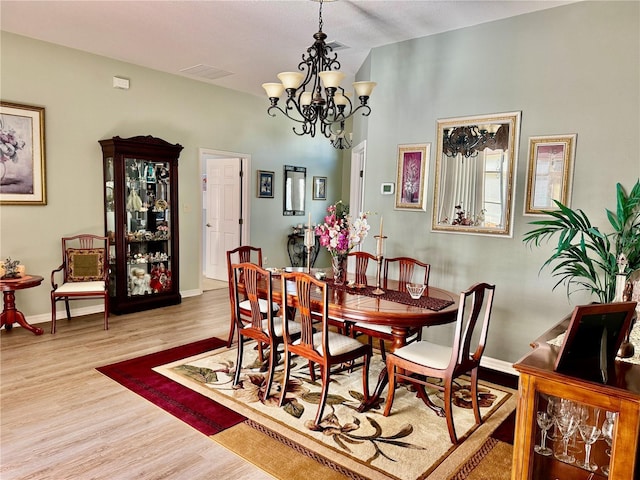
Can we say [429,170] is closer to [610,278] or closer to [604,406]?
[610,278]

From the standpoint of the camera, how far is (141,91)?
5.27 m

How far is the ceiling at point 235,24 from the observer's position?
3.44 m

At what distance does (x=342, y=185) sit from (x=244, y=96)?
286 cm

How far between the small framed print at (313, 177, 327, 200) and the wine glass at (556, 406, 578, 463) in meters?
6.59

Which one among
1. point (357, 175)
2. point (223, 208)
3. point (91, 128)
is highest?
point (91, 128)

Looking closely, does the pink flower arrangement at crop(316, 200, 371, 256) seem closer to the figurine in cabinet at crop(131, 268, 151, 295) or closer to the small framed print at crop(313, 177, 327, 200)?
the figurine in cabinet at crop(131, 268, 151, 295)

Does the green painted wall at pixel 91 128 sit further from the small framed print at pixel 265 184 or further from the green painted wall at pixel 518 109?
the green painted wall at pixel 518 109

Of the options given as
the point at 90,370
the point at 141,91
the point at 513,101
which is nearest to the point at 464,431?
the point at 513,101

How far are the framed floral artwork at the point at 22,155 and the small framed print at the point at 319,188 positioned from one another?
4.44 metres

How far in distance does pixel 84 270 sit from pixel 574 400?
15.3ft

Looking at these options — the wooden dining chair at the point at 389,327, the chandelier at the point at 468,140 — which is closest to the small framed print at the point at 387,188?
the chandelier at the point at 468,140

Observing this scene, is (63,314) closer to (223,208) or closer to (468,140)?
(223,208)

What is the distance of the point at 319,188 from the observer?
802 cm

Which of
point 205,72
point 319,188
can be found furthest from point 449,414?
→ point 319,188
